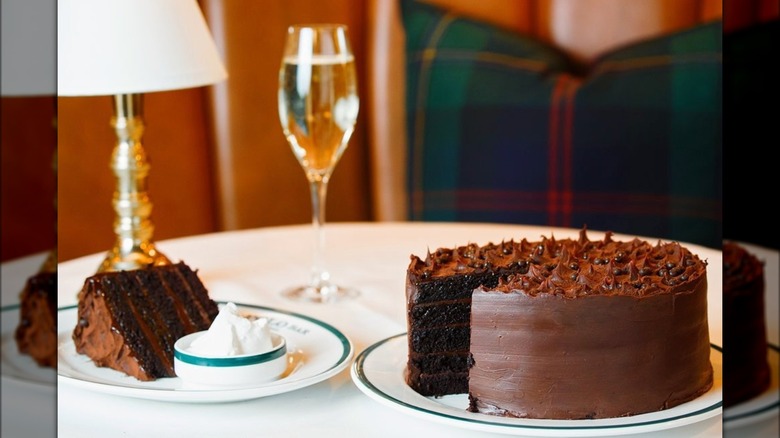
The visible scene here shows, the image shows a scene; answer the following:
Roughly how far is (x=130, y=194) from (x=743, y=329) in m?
0.81

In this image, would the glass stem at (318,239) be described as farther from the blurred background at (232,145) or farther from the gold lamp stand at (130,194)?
the blurred background at (232,145)

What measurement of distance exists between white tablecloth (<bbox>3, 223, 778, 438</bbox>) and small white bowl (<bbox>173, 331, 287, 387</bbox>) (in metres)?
0.02

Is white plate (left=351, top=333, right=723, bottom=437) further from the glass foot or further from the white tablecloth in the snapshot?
the glass foot

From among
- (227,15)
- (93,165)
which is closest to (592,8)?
(227,15)

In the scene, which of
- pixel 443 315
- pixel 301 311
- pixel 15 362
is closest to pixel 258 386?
pixel 443 315

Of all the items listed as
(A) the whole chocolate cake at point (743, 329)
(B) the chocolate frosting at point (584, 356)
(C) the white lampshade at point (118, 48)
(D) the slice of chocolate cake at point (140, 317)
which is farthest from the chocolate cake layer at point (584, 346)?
(C) the white lampshade at point (118, 48)

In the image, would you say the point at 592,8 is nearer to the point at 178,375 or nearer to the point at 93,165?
the point at 93,165

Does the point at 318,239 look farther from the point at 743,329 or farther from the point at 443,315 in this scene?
the point at 743,329

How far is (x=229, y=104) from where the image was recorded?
1.76 meters

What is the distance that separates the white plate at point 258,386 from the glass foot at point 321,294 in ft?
0.33

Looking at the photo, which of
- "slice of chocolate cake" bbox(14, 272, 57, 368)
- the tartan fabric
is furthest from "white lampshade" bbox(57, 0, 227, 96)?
the tartan fabric

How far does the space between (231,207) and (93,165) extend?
294mm

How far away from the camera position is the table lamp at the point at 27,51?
0.19 m

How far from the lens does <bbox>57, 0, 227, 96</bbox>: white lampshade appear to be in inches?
34.0
